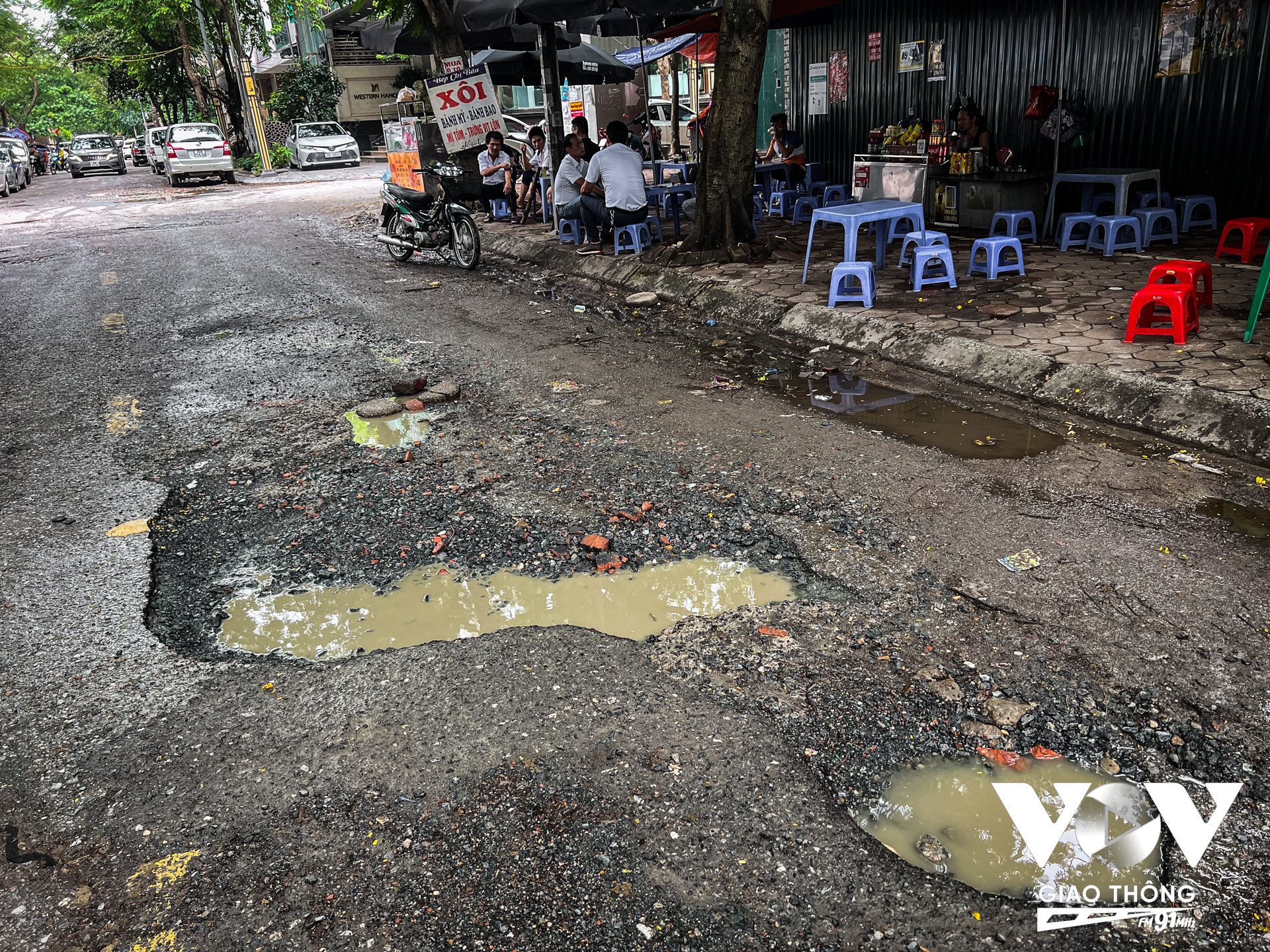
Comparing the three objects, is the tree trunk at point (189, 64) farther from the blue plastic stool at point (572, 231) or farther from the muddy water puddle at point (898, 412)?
the muddy water puddle at point (898, 412)

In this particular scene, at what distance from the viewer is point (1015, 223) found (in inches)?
315

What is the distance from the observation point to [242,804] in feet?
7.66

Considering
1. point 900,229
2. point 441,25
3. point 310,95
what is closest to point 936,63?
point 900,229

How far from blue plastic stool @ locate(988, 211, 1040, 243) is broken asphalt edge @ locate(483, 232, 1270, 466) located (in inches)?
93.0

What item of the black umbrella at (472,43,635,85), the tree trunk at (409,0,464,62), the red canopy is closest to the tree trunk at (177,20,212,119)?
the black umbrella at (472,43,635,85)

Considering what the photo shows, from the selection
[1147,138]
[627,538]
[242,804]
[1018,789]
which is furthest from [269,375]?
[1147,138]

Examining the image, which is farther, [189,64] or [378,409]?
[189,64]

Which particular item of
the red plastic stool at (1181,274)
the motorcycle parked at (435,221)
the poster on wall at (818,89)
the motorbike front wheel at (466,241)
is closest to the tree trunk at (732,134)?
the motorbike front wheel at (466,241)

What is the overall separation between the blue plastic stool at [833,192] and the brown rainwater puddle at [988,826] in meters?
9.21

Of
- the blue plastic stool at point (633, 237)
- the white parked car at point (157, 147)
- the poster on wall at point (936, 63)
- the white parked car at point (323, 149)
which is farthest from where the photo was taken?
the white parked car at point (157, 147)

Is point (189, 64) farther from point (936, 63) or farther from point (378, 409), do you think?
point (378, 409)

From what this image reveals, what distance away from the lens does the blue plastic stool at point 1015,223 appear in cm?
801

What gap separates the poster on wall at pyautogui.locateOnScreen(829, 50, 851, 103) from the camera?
12625 millimetres

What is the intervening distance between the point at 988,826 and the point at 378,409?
13.9ft
